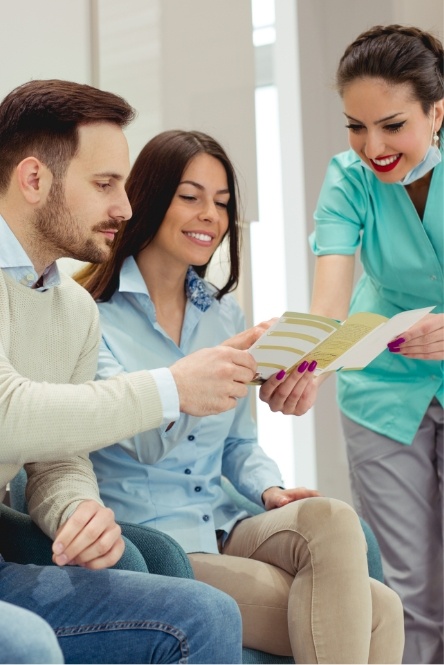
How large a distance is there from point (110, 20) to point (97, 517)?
4.82 ft

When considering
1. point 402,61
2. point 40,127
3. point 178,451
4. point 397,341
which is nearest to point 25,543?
point 178,451

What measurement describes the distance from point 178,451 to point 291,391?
31 centimetres

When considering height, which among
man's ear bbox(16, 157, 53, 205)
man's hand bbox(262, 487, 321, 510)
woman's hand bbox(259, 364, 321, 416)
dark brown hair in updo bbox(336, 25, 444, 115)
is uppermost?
dark brown hair in updo bbox(336, 25, 444, 115)

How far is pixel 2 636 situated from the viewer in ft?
3.56

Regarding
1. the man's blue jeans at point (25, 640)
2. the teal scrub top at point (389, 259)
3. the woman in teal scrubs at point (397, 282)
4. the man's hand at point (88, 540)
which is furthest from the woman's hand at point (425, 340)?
the man's blue jeans at point (25, 640)

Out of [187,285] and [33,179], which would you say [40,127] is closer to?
[33,179]

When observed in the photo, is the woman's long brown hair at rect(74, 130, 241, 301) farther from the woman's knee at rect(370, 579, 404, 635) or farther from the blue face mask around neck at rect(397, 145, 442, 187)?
the woman's knee at rect(370, 579, 404, 635)

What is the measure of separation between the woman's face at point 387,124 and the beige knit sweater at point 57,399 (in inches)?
30.4

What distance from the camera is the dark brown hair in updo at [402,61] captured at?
79.7 inches

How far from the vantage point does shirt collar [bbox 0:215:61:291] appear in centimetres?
146

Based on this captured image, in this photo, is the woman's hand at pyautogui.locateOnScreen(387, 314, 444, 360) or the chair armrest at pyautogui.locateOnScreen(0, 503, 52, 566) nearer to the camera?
the chair armrest at pyautogui.locateOnScreen(0, 503, 52, 566)

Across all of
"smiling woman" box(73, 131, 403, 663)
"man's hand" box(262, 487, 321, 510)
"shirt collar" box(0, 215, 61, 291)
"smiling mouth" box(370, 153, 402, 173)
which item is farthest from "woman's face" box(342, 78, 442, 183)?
"shirt collar" box(0, 215, 61, 291)

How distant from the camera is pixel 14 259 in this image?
4.79ft

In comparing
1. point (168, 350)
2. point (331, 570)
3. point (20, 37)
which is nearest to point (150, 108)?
point (20, 37)
